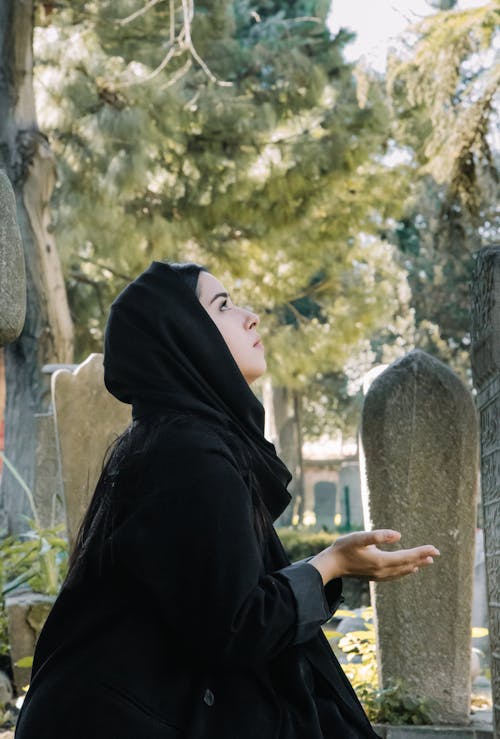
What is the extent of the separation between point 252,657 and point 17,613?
4067 mm

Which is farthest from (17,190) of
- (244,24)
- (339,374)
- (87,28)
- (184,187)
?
(339,374)

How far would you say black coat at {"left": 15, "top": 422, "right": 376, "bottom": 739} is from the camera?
1.79 m

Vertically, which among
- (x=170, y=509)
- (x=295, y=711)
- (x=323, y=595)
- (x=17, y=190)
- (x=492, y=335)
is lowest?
(x=295, y=711)

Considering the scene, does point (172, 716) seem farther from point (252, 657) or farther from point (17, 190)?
point (17, 190)

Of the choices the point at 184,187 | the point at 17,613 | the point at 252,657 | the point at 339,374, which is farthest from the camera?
the point at 339,374

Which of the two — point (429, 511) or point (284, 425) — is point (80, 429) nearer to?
point (429, 511)

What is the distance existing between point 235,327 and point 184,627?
650 millimetres

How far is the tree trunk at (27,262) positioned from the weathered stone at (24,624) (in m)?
3.56

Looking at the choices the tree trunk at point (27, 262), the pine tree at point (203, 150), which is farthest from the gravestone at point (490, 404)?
the tree trunk at point (27, 262)

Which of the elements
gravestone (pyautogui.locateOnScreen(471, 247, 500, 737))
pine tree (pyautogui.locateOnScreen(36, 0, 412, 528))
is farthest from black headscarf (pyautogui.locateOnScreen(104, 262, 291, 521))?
pine tree (pyautogui.locateOnScreen(36, 0, 412, 528))

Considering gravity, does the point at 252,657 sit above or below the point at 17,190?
below

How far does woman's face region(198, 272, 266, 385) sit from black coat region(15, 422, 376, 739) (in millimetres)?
256

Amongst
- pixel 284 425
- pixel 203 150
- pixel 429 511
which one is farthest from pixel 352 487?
pixel 429 511

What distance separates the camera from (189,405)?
6.50ft
